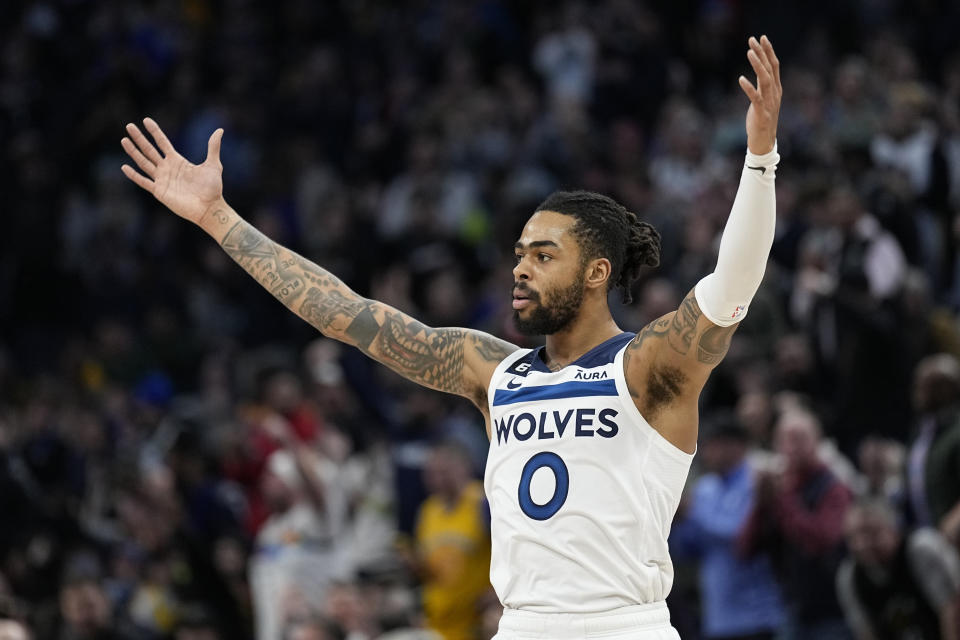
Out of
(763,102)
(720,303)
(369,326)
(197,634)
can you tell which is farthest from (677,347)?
(197,634)

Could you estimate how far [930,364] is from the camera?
9.48 metres

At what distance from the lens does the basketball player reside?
196 inches

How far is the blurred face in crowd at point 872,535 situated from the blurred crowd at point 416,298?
0.02 m

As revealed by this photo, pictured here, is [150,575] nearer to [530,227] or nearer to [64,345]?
[64,345]

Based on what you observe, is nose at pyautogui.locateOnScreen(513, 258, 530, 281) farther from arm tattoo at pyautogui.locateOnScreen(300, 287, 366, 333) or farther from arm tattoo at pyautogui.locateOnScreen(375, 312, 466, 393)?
arm tattoo at pyautogui.locateOnScreen(300, 287, 366, 333)

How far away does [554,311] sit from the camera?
217 inches

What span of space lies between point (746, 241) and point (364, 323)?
68.1 inches

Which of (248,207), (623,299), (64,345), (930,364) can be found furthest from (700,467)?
(64,345)

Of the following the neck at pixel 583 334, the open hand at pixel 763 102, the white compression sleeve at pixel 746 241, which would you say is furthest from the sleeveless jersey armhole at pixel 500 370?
the open hand at pixel 763 102

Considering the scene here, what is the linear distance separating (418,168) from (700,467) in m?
6.34

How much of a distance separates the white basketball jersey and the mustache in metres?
0.34

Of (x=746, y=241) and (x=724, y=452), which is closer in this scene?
(x=746, y=241)

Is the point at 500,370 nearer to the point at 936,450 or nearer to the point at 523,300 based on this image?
the point at 523,300

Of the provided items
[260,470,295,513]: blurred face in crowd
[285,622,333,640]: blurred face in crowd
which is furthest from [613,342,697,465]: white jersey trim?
[260,470,295,513]: blurred face in crowd
